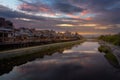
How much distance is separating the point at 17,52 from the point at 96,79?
2453 cm

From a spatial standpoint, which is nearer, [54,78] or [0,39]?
[54,78]

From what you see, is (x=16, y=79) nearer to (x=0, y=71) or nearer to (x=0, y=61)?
(x=0, y=71)

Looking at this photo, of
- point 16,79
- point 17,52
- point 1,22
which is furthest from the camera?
point 1,22

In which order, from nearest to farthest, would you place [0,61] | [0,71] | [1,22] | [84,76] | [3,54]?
[84,76] → [0,71] → [0,61] → [3,54] → [1,22]

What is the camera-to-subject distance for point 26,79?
20.0 meters

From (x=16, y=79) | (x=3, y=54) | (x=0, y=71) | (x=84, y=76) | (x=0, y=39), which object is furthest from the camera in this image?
(x=0, y=39)

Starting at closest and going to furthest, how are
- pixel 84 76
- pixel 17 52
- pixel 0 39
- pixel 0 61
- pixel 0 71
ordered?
pixel 84 76
pixel 0 71
pixel 0 61
pixel 17 52
pixel 0 39

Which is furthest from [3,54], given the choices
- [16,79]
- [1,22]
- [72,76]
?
[1,22]

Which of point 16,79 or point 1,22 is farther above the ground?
point 1,22

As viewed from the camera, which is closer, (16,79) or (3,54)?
(16,79)

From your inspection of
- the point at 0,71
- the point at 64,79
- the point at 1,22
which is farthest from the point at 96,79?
the point at 1,22

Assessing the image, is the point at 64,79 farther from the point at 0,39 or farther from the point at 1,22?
the point at 1,22

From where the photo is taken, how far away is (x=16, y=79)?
2002cm

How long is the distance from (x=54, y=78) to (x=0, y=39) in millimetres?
36500
